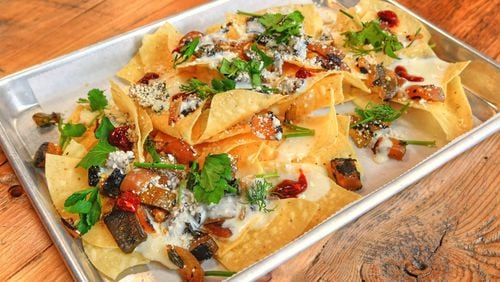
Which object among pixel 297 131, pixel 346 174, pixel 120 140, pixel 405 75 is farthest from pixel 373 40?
pixel 120 140

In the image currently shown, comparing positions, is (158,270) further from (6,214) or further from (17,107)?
(17,107)

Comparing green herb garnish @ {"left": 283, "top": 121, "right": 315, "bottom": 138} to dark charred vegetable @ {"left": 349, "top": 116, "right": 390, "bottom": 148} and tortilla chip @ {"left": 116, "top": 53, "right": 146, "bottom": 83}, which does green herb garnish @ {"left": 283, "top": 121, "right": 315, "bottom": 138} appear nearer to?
dark charred vegetable @ {"left": 349, "top": 116, "right": 390, "bottom": 148}

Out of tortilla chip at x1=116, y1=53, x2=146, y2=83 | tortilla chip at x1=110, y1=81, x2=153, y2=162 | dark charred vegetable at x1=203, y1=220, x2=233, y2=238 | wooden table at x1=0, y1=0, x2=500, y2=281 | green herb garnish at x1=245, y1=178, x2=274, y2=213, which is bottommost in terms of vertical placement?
wooden table at x1=0, y1=0, x2=500, y2=281

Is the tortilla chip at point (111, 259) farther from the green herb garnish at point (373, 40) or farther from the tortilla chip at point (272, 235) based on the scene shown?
the green herb garnish at point (373, 40)

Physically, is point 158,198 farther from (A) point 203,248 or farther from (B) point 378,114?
(B) point 378,114

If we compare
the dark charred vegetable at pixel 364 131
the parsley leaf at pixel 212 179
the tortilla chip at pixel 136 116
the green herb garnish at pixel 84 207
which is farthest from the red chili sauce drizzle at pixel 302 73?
the green herb garnish at pixel 84 207

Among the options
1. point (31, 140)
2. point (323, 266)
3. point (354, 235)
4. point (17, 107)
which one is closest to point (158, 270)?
point (323, 266)

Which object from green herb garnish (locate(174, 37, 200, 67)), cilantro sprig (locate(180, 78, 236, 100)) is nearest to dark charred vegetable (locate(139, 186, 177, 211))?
cilantro sprig (locate(180, 78, 236, 100))
